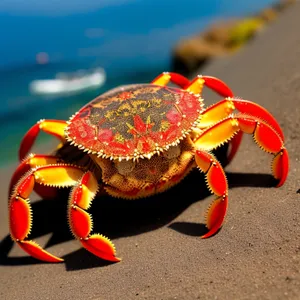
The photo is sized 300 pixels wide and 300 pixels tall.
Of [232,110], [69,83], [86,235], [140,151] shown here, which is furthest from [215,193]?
[69,83]

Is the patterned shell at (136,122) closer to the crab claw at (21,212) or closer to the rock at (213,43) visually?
the crab claw at (21,212)

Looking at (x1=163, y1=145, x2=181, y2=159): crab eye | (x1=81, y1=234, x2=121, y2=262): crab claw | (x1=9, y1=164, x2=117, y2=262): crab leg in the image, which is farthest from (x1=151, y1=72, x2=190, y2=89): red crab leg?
(x1=81, y1=234, x2=121, y2=262): crab claw

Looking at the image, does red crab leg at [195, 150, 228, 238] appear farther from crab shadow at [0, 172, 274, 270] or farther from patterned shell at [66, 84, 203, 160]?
patterned shell at [66, 84, 203, 160]

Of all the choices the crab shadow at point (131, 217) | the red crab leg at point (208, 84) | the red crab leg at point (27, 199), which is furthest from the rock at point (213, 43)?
the red crab leg at point (27, 199)

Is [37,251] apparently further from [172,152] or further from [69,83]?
[69,83]

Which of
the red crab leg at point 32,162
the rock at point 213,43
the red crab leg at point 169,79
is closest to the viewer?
the red crab leg at point 32,162

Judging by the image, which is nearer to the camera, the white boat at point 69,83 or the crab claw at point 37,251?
the crab claw at point 37,251

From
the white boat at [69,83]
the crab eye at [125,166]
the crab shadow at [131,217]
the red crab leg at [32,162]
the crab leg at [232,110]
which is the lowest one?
the white boat at [69,83]
